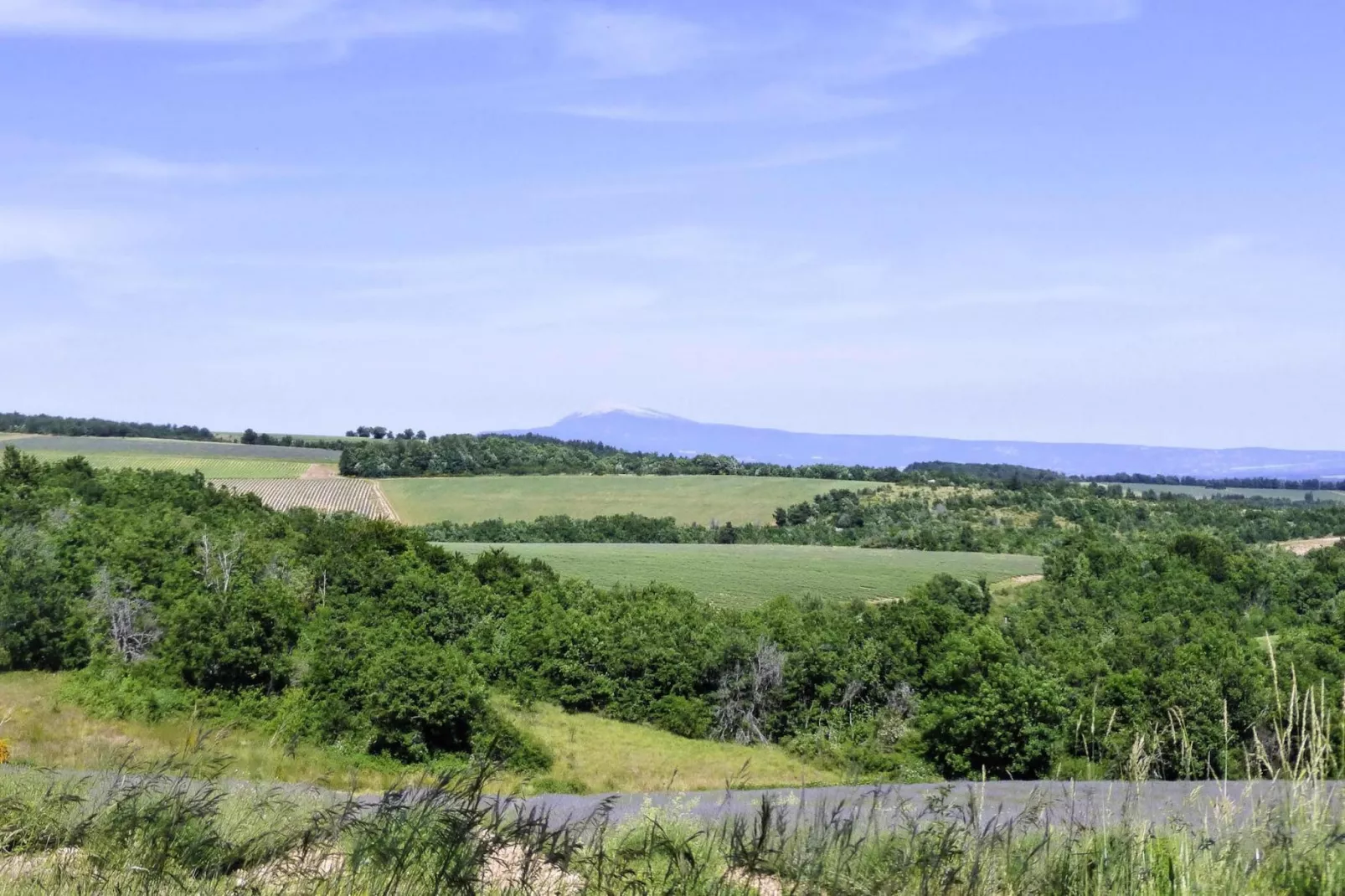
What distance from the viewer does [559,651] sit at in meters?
41.5

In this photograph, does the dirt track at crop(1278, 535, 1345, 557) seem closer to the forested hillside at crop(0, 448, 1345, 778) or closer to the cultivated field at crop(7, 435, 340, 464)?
the forested hillside at crop(0, 448, 1345, 778)

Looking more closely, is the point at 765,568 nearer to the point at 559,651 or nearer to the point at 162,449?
the point at 559,651

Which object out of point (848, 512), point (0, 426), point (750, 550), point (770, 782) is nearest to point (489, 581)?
point (770, 782)

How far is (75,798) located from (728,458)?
140 metres

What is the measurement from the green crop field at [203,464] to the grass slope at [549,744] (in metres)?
63.8

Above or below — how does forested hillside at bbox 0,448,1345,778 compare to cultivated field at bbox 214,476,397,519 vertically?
below

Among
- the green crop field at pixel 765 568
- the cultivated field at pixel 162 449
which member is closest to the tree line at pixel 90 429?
the cultivated field at pixel 162 449

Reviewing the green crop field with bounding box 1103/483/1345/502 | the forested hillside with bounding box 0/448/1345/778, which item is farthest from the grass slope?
the green crop field with bounding box 1103/483/1345/502

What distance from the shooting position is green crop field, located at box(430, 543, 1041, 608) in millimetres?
63438

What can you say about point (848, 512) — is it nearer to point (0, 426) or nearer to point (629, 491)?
point (629, 491)

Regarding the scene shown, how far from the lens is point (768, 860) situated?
→ 513 cm

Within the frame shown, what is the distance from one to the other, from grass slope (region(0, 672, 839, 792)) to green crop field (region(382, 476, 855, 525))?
56.3 meters

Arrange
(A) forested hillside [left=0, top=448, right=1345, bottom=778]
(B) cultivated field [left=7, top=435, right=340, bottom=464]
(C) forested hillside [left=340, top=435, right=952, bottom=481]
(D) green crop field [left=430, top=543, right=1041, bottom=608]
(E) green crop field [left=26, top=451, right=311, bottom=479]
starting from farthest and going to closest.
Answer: (C) forested hillside [left=340, top=435, right=952, bottom=481]
(B) cultivated field [left=7, top=435, right=340, bottom=464]
(E) green crop field [left=26, top=451, right=311, bottom=479]
(D) green crop field [left=430, top=543, right=1041, bottom=608]
(A) forested hillside [left=0, top=448, right=1345, bottom=778]

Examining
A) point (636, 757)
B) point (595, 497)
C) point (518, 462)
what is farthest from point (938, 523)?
point (636, 757)
